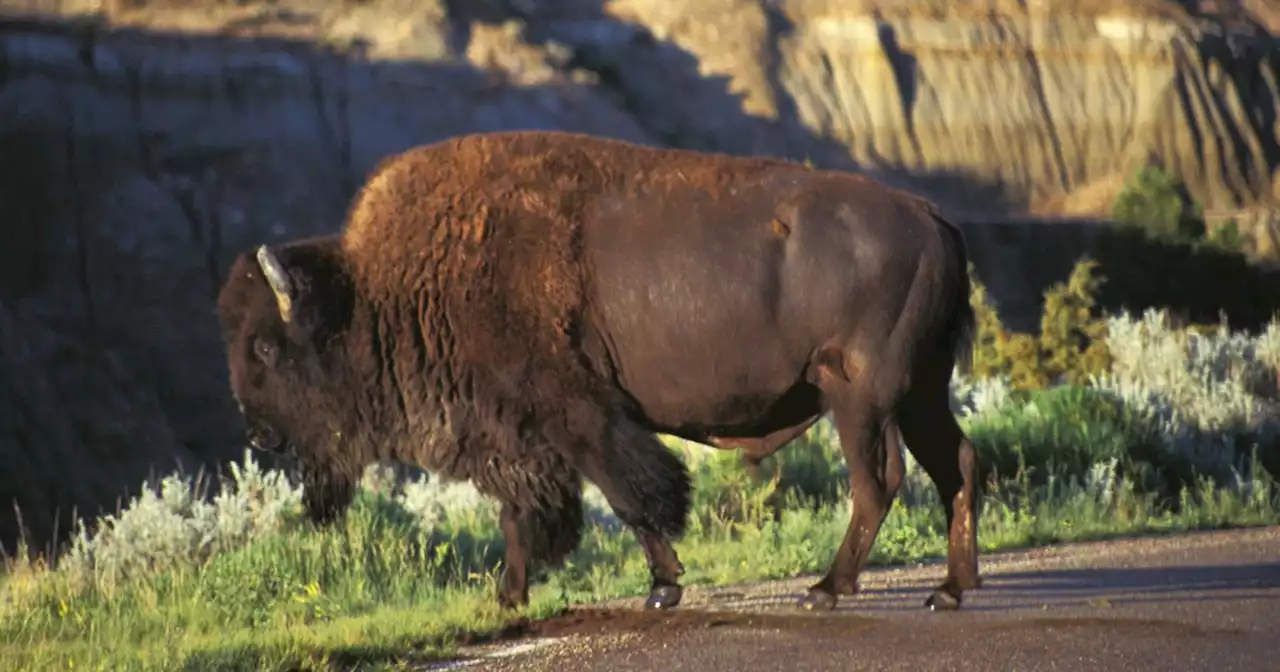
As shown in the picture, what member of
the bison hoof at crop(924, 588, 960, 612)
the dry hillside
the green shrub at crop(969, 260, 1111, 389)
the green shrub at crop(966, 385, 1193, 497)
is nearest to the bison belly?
the bison hoof at crop(924, 588, 960, 612)

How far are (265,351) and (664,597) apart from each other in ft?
7.14

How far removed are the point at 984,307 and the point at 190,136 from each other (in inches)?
1604

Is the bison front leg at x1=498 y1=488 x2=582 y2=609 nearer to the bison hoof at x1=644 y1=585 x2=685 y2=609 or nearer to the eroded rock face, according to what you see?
the bison hoof at x1=644 y1=585 x2=685 y2=609

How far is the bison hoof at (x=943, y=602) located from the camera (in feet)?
27.8

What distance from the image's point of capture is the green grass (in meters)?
8.37

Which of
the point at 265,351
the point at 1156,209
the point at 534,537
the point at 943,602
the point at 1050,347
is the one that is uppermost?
the point at 265,351

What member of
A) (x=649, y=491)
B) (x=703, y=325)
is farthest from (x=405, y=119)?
(x=649, y=491)

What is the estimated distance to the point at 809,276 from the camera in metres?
8.75

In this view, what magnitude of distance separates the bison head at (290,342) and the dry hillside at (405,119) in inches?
985

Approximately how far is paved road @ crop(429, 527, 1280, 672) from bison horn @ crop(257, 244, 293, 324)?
1.89 metres

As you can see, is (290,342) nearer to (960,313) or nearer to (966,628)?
(960,313)

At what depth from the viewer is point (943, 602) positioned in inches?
335

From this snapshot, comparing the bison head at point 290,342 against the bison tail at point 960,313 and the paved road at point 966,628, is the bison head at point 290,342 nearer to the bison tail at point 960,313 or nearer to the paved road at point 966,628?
the paved road at point 966,628

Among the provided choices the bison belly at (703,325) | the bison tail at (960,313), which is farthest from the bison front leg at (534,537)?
the bison tail at (960,313)
